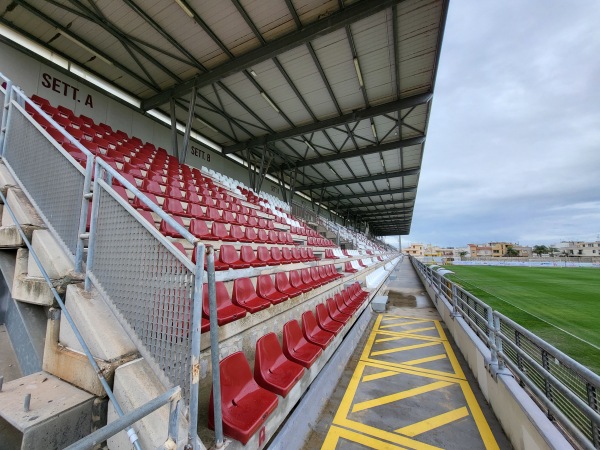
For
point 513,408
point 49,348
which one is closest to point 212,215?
point 49,348

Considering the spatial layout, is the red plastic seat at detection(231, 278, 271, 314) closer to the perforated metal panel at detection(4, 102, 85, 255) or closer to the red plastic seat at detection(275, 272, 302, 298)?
the red plastic seat at detection(275, 272, 302, 298)

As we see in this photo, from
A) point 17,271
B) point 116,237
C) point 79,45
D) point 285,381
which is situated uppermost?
point 79,45

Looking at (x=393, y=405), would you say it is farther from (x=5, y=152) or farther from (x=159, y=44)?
(x=159, y=44)

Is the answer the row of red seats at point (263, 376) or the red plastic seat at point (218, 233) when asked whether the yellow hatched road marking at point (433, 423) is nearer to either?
the row of red seats at point (263, 376)

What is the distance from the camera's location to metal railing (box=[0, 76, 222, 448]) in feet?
5.00

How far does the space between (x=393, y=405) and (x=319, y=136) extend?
522 inches

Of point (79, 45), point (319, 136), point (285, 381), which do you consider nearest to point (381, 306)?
point (285, 381)

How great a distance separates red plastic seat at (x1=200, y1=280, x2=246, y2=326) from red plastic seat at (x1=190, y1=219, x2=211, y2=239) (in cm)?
215

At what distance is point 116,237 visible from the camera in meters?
2.11

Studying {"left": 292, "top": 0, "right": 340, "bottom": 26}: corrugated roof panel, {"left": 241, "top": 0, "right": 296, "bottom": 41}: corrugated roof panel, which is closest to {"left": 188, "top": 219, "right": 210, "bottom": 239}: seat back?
{"left": 241, "top": 0, "right": 296, "bottom": 41}: corrugated roof panel

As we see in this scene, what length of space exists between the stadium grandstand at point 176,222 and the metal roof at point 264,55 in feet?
0.20

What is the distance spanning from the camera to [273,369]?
8.23 feet

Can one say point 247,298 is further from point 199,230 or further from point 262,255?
point 199,230

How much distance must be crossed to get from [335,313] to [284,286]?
1.11m
